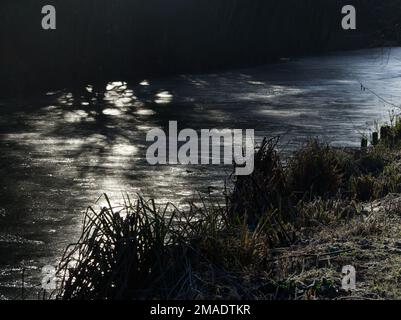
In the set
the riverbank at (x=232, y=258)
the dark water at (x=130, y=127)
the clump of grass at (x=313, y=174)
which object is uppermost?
the riverbank at (x=232, y=258)

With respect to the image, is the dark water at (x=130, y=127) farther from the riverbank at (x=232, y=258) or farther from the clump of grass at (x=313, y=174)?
the clump of grass at (x=313, y=174)

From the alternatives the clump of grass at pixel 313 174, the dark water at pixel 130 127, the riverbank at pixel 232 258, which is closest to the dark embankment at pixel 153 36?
the dark water at pixel 130 127

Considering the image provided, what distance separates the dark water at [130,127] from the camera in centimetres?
1204

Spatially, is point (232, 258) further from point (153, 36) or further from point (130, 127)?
point (153, 36)

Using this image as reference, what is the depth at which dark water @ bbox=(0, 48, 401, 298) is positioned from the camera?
12.0 m

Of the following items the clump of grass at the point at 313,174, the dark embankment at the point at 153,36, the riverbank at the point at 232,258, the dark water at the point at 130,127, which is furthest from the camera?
the dark embankment at the point at 153,36

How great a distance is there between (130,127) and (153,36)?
16.0m

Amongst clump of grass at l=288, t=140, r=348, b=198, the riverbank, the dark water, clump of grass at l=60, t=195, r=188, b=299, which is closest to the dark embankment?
the dark water

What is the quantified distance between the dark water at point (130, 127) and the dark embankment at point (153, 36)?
6.73 ft

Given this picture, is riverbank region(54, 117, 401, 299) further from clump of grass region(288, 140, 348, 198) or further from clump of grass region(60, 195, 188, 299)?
clump of grass region(288, 140, 348, 198)

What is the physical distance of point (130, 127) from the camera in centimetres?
2114

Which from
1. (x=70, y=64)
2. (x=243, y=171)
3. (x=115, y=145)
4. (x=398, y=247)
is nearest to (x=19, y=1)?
(x=70, y=64)

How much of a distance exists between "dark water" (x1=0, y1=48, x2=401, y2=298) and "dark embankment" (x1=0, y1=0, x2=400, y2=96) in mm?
2051
